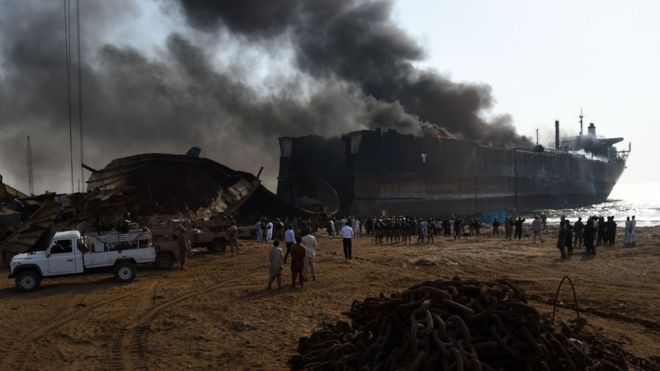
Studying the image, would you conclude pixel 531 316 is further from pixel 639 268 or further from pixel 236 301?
pixel 639 268

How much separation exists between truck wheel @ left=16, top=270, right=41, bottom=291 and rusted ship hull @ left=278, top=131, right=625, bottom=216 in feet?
96.2

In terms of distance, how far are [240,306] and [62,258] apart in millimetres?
5969

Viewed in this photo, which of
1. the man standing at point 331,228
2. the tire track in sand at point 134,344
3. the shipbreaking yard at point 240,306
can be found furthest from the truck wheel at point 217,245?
the tire track in sand at point 134,344

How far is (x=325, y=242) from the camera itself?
25.2m

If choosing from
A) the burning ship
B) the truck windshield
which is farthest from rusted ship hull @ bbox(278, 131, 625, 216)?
the truck windshield

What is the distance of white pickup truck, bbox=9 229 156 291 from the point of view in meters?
13.0

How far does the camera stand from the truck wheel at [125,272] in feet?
46.0

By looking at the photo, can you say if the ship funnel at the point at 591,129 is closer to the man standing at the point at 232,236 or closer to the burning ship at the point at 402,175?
the burning ship at the point at 402,175

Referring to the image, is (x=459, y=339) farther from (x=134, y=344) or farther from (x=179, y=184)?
(x=179, y=184)

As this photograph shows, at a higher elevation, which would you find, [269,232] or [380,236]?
[269,232]

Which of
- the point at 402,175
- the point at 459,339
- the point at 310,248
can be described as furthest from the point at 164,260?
the point at 402,175

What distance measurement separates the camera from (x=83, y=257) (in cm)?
1370

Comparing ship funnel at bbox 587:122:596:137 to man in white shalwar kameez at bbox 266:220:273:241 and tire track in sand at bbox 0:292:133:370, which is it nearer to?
man in white shalwar kameez at bbox 266:220:273:241

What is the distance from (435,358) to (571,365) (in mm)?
1476
